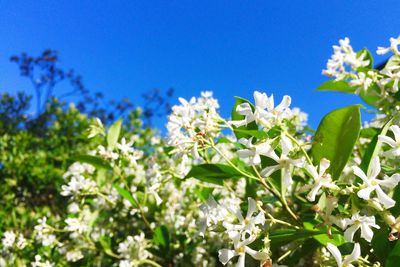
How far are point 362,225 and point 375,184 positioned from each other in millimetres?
78

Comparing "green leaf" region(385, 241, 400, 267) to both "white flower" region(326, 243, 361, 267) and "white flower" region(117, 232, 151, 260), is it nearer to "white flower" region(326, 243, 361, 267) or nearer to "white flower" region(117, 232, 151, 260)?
"white flower" region(326, 243, 361, 267)

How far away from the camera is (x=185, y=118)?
1.18m

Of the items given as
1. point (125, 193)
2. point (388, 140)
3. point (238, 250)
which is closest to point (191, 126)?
point (238, 250)

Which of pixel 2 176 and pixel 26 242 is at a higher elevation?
pixel 2 176

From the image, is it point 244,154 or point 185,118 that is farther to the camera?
point 185,118

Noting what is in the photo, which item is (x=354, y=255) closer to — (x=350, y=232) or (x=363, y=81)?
(x=350, y=232)

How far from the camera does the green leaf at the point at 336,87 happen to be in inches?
63.8

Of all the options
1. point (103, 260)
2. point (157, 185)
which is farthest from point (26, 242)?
point (157, 185)

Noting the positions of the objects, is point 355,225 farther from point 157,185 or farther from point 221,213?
point 157,185

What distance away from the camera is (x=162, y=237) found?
1.92 meters

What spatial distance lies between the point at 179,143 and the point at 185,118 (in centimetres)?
11

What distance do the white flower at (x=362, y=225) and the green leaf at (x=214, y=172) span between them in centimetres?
46

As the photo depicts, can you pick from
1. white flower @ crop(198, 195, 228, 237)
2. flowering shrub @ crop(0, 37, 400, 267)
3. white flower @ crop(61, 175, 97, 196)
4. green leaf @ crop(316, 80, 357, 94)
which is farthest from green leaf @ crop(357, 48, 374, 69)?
white flower @ crop(61, 175, 97, 196)

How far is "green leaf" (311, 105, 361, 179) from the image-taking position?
3.01 ft
